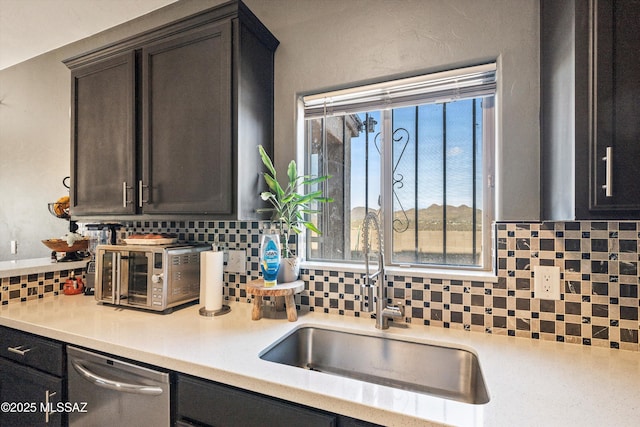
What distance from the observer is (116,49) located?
157cm

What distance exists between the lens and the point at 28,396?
4.41 feet

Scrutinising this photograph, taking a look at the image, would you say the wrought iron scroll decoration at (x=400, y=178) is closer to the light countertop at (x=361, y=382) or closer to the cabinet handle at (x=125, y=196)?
the light countertop at (x=361, y=382)

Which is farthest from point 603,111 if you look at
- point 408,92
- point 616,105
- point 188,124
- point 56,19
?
point 56,19

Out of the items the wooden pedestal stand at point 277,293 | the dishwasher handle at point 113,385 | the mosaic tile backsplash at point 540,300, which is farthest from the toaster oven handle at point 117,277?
the mosaic tile backsplash at point 540,300

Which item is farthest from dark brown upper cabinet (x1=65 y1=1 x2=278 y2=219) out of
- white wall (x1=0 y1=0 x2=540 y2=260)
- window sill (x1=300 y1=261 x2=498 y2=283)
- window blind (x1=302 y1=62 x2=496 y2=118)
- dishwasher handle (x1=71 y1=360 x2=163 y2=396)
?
dishwasher handle (x1=71 y1=360 x2=163 y2=396)

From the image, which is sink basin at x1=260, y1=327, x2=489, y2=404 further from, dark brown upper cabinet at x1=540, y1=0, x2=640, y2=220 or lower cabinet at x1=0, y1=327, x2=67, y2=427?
lower cabinet at x1=0, y1=327, x2=67, y2=427

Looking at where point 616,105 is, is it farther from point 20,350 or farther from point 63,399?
point 20,350

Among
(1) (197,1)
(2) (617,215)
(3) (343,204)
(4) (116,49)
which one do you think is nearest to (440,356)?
(2) (617,215)

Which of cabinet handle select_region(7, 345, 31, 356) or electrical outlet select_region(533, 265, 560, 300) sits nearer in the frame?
electrical outlet select_region(533, 265, 560, 300)

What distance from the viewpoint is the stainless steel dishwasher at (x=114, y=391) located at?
3.35 feet

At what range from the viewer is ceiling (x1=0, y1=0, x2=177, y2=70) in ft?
6.21

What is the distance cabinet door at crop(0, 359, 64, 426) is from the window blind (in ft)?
5.54

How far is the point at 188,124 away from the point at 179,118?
66 mm

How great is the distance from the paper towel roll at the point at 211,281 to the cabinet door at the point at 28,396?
0.63 m
